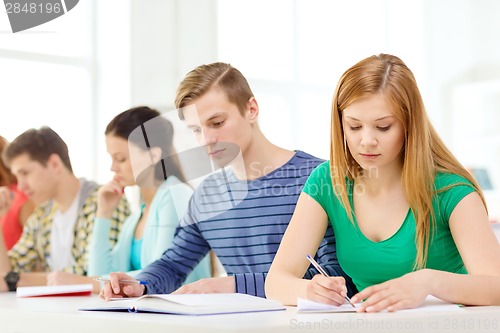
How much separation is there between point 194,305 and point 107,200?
153 cm

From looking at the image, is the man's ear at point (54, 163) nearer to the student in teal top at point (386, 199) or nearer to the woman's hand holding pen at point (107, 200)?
the woman's hand holding pen at point (107, 200)

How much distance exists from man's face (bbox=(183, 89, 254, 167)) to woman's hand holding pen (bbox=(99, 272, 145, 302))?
0.39m

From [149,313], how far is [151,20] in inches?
129

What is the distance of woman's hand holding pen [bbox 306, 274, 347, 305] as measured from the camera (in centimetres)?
119

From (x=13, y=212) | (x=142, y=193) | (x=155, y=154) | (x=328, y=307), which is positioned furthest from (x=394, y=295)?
(x=13, y=212)

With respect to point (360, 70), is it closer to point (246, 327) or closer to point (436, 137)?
point (436, 137)

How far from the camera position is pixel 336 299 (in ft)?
3.91

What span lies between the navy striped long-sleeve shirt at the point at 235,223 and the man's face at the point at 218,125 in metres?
0.09

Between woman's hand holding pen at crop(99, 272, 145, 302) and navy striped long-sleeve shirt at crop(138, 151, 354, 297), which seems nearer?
woman's hand holding pen at crop(99, 272, 145, 302)

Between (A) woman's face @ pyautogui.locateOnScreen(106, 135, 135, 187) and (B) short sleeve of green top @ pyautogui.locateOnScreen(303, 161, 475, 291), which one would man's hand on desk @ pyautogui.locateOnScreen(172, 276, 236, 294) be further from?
(A) woman's face @ pyautogui.locateOnScreen(106, 135, 135, 187)

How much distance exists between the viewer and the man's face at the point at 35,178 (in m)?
2.86

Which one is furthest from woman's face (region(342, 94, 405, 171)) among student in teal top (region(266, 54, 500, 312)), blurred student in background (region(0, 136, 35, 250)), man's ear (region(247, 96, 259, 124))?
blurred student in background (region(0, 136, 35, 250))

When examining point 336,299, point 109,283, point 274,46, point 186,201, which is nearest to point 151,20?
point 274,46

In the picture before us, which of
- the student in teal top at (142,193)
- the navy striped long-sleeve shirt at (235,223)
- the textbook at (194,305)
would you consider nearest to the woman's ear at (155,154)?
the student in teal top at (142,193)
